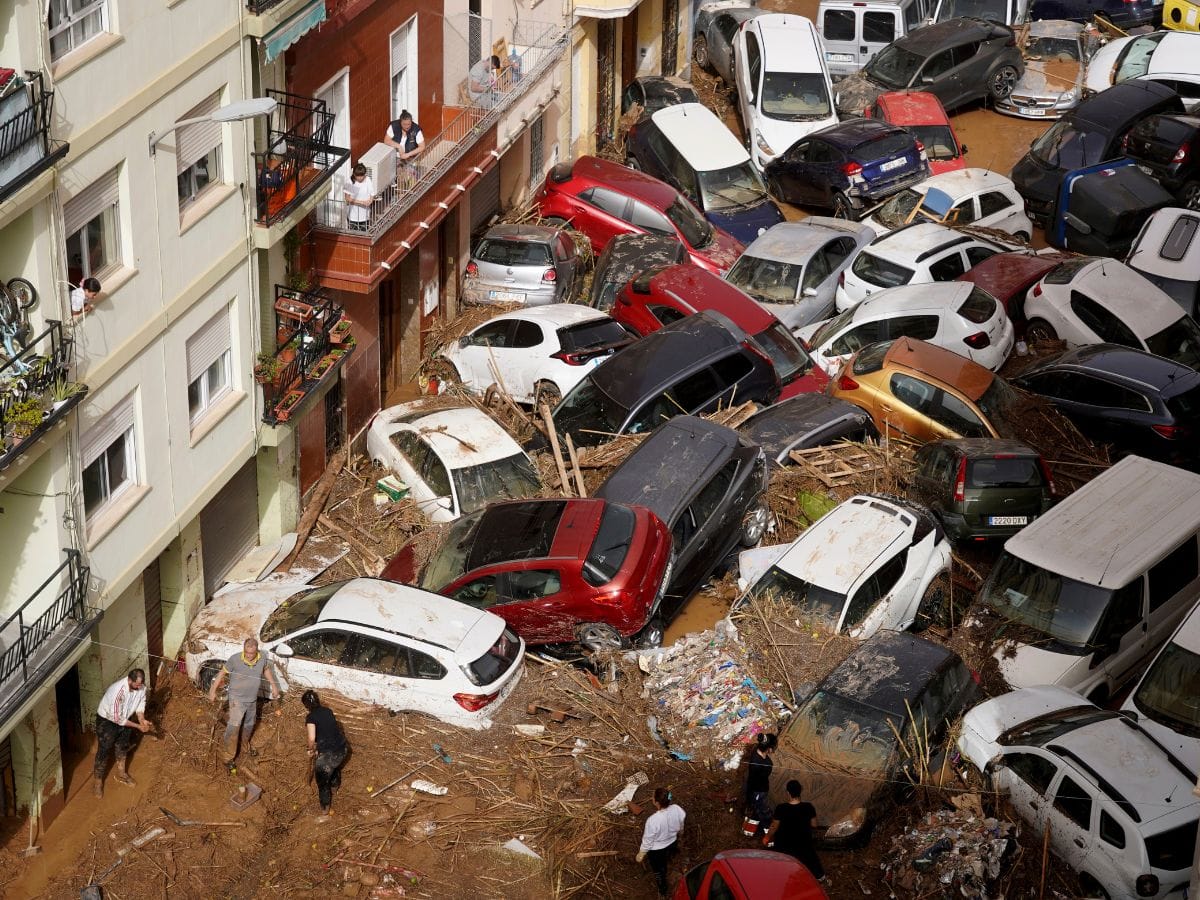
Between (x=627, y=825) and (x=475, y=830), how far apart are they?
1.47 metres

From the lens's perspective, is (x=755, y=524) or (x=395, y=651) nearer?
(x=395, y=651)

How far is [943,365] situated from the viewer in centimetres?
2194

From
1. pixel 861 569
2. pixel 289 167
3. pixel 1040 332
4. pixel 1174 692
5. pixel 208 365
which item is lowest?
pixel 1174 692

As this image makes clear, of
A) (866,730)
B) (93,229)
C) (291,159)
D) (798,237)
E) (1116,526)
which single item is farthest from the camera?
(798,237)

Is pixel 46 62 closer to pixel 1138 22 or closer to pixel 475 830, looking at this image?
pixel 475 830

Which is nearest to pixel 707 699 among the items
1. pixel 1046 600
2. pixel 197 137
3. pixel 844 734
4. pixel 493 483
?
pixel 844 734

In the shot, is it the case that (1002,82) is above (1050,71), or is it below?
below

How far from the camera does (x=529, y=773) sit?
16.2 m

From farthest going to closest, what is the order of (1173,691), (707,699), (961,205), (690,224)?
(961,205), (690,224), (707,699), (1173,691)

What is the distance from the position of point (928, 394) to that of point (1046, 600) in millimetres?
4933

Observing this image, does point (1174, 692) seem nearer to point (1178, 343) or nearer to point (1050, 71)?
point (1178, 343)

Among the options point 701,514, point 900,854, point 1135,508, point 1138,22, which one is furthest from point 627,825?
point 1138,22

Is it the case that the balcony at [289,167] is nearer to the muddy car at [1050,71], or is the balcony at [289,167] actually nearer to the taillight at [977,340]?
the taillight at [977,340]

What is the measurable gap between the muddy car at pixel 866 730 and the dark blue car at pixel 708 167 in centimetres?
1365
